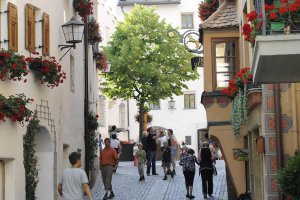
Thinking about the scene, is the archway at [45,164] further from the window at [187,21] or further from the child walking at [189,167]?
the window at [187,21]

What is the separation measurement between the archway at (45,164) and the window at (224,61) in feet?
16.6

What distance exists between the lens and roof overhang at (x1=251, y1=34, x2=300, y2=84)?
33.2 feet

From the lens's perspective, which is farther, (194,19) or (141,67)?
(194,19)

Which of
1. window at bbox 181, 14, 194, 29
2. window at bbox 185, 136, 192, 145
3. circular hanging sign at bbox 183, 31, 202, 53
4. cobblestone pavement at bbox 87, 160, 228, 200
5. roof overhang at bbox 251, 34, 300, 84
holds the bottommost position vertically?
cobblestone pavement at bbox 87, 160, 228, 200

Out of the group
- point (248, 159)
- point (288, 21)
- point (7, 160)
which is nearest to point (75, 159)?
point (7, 160)

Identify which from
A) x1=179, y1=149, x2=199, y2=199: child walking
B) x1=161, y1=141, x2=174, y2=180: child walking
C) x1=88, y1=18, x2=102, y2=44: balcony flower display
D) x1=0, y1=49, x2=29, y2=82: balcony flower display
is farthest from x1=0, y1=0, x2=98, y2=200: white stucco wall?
x1=161, y1=141, x2=174, y2=180: child walking

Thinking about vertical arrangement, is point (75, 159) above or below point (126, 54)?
below

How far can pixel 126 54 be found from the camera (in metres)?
51.7

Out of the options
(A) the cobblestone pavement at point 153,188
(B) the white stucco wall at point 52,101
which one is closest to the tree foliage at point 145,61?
(A) the cobblestone pavement at point 153,188

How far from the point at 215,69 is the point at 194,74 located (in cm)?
3179

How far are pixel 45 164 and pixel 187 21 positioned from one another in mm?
50307

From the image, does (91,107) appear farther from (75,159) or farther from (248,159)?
(75,159)

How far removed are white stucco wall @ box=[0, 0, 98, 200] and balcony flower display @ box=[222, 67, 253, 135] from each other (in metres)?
4.48

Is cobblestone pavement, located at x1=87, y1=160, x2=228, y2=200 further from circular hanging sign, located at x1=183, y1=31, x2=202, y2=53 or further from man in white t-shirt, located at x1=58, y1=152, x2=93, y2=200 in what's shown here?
man in white t-shirt, located at x1=58, y1=152, x2=93, y2=200
